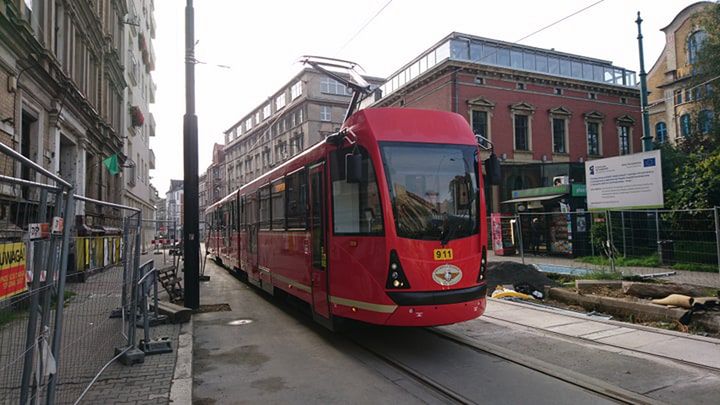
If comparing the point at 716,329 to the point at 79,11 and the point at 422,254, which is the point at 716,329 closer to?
the point at 422,254

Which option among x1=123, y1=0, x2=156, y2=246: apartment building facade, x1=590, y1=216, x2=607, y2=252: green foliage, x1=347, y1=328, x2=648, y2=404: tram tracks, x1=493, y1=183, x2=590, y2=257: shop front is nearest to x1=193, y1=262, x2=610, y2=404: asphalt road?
x1=347, y1=328, x2=648, y2=404: tram tracks

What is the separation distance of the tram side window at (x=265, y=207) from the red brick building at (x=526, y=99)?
24.5 meters

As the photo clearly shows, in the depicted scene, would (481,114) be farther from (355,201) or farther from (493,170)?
(355,201)

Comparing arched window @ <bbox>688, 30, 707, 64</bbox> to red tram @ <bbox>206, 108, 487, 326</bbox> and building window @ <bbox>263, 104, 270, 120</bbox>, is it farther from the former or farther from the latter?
building window @ <bbox>263, 104, 270, 120</bbox>

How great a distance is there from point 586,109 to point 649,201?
3333 centimetres

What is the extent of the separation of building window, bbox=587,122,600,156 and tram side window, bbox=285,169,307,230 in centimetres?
3971

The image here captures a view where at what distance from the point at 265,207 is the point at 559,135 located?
1417 inches

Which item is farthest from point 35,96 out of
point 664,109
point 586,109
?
point 664,109

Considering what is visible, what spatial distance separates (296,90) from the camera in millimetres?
65000

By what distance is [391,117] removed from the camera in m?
6.98

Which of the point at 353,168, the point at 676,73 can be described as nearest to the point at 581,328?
the point at 353,168

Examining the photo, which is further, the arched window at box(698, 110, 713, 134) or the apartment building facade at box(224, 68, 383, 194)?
the apartment building facade at box(224, 68, 383, 194)

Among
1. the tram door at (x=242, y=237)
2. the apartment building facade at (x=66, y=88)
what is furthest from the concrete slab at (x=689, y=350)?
A: the tram door at (x=242, y=237)

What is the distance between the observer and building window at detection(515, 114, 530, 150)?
130ft
